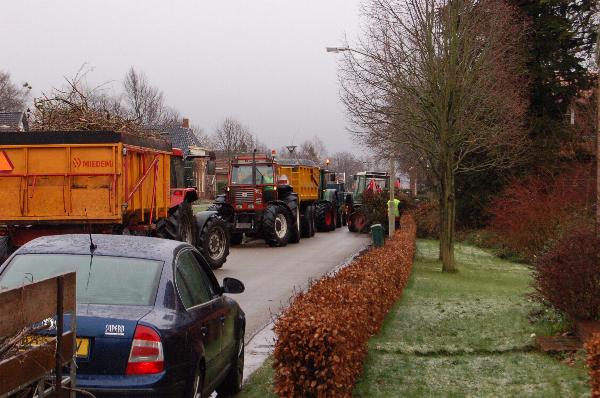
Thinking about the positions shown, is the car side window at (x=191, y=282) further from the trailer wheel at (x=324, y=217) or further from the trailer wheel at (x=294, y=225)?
the trailer wheel at (x=324, y=217)

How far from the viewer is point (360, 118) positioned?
2216 cm

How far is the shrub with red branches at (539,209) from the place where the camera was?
2384cm

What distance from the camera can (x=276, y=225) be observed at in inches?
1070

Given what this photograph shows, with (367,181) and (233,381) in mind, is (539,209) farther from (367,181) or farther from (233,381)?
(233,381)

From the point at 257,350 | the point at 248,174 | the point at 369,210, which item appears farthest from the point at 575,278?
the point at 369,210

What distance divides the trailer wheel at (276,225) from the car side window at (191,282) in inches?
754

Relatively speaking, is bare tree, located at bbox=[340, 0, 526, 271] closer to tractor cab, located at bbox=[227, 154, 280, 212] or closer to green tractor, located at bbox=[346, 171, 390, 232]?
tractor cab, located at bbox=[227, 154, 280, 212]

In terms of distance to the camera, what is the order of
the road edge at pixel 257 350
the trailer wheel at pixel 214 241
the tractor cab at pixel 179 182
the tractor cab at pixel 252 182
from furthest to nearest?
the tractor cab at pixel 252 182 → the trailer wheel at pixel 214 241 → the tractor cab at pixel 179 182 → the road edge at pixel 257 350

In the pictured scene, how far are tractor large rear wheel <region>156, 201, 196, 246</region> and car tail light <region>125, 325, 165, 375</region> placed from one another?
10.9 meters

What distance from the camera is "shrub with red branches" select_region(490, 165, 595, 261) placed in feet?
78.2

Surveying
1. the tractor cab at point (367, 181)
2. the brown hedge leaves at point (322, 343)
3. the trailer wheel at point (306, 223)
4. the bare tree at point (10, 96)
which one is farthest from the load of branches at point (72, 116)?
the bare tree at point (10, 96)

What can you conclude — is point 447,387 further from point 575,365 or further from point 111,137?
point 111,137

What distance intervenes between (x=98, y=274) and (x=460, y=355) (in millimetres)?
4728

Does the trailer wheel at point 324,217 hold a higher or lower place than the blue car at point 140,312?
lower
